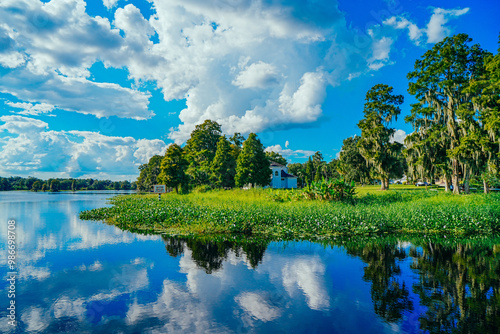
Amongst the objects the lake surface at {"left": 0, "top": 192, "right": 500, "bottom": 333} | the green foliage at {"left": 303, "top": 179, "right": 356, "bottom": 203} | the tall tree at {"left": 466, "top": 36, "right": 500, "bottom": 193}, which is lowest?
the lake surface at {"left": 0, "top": 192, "right": 500, "bottom": 333}

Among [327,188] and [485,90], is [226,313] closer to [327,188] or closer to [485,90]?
[327,188]

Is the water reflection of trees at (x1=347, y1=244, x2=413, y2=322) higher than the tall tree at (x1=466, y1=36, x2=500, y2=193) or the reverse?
the reverse

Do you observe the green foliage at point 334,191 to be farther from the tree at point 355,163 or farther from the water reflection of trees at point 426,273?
the tree at point 355,163

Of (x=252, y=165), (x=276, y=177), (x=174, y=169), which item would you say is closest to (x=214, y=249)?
(x=252, y=165)

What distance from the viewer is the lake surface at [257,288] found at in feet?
17.4

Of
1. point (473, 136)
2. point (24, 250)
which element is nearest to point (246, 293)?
point (24, 250)

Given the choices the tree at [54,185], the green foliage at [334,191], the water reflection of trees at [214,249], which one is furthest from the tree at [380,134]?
the tree at [54,185]

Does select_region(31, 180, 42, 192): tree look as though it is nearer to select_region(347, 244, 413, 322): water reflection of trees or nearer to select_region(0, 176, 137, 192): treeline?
select_region(0, 176, 137, 192): treeline

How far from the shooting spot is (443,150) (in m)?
28.8

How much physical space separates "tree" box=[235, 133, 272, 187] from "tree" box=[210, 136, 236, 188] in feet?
6.89

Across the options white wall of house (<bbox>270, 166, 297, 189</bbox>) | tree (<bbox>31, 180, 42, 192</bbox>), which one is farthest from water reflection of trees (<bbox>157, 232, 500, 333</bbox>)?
tree (<bbox>31, 180, 42, 192</bbox>)

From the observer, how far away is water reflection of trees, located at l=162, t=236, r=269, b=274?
363 inches

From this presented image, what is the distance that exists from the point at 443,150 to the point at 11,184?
161m

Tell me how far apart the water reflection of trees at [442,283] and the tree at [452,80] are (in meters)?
18.9
